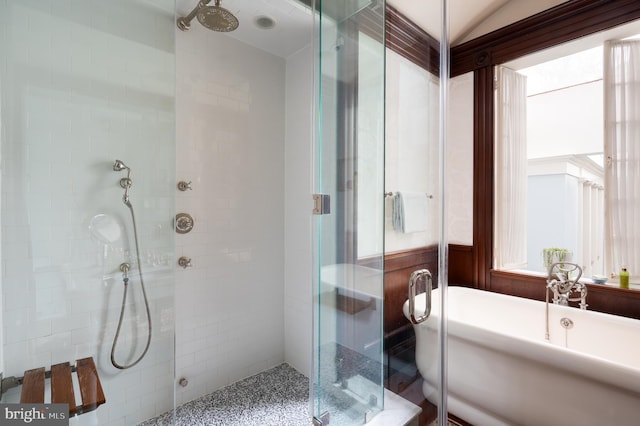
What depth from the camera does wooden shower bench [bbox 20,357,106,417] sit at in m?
1.28

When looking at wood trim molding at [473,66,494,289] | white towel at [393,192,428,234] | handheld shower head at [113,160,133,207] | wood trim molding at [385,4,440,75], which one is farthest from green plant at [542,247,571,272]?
handheld shower head at [113,160,133,207]

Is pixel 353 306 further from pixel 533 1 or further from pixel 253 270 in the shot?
pixel 533 1

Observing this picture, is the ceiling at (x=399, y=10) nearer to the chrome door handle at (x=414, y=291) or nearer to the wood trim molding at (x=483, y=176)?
the wood trim molding at (x=483, y=176)

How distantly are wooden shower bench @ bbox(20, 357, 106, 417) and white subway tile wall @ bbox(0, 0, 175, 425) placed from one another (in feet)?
0.11

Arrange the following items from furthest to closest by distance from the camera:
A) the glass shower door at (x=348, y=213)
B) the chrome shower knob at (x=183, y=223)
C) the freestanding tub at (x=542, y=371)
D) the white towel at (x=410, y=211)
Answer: the chrome shower knob at (x=183, y=223)
the white towel at (x=410, y=211)
the glass shower door at (x=348, y=213)
the freestanding tub at (x=542, y=371)

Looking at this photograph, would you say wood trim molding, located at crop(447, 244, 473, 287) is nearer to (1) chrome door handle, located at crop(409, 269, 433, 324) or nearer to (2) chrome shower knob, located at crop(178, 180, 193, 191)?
(1) chrome door handle, located at crop(409, 269, 433, 324)

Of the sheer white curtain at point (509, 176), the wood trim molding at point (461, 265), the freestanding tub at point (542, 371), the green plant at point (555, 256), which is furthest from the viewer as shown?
the wood trim molding at point (461, 265)

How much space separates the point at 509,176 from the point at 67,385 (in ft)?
10.7

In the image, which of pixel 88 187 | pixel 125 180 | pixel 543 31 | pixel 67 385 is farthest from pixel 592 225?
pixel 67 385

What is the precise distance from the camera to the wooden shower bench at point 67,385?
50.5 inches

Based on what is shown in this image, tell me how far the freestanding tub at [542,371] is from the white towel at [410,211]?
362 millimetres

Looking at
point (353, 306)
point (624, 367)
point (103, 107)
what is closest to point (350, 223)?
point (353, 306)

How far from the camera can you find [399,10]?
179 cm

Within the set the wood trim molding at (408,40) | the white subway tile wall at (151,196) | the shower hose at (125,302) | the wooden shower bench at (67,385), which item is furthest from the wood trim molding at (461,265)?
the wooden shower bench at (67,385)
